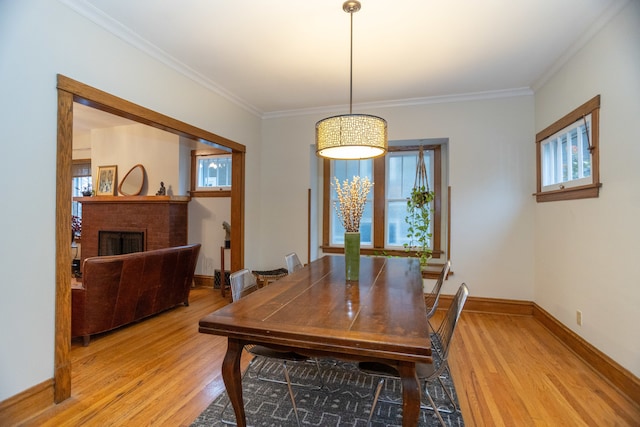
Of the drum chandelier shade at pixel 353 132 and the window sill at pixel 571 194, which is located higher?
the drum chandelier shade at pixel 353 132

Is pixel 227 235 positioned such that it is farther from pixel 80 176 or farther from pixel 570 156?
pixel 570 156

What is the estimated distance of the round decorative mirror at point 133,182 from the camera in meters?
5.32

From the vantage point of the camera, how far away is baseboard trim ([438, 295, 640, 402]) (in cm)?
213

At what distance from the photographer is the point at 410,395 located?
128cm

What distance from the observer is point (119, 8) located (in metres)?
2.25

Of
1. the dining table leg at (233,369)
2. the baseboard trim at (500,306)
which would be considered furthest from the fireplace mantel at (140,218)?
the baseboard trim at (500,306)

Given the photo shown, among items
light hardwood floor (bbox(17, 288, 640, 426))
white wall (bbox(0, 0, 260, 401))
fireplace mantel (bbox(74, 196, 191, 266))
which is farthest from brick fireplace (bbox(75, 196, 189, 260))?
white wall (bbox(0, 0, 260, 401))

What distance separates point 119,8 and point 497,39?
2.95 metres

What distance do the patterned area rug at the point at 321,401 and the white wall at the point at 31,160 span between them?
1.15 metres

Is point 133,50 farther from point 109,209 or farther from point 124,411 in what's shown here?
point 109,209

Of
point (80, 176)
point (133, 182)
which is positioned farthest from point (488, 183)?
point (80, 176)

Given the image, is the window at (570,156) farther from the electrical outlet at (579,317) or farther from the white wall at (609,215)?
the electrical outlet at (579,317)

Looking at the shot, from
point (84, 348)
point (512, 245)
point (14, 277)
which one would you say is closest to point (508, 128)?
point (512, 245)

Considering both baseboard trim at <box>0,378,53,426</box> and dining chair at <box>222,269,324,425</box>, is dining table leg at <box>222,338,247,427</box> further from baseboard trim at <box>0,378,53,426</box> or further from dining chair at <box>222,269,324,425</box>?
baseboard trim at <box>0,378,53,426</box>
